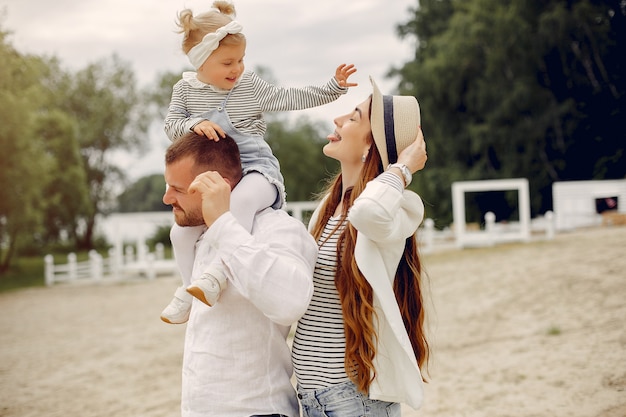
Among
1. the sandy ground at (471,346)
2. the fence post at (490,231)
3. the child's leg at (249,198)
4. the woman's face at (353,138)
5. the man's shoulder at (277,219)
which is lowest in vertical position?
the sandy ground at (471,346)

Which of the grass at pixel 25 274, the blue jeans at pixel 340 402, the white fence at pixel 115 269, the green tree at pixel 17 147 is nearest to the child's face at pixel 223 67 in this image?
the blue jeans at pixel 340 402

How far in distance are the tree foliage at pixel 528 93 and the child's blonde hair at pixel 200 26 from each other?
69.7ft

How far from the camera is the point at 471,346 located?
8.84 meters

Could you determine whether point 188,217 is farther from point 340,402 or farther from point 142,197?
point 142,197

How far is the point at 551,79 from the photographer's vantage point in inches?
1009

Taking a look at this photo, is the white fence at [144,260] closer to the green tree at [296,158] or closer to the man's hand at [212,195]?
the man's hand at [212,195]

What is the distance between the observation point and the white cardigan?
199 cm

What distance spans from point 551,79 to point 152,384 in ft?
71.5

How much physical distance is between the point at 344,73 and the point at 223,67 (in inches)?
18.2

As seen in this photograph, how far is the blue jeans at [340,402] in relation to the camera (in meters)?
2.09

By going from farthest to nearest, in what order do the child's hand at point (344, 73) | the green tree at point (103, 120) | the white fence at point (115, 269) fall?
the green tree at point (103, 120)
the white fence at point (115, 269)
the child's hand at point (344, 73)

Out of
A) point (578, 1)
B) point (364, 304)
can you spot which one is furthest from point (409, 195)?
point (578, 1)

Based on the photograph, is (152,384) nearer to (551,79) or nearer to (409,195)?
(409,195)

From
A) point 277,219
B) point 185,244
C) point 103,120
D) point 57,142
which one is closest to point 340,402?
point 277,219
